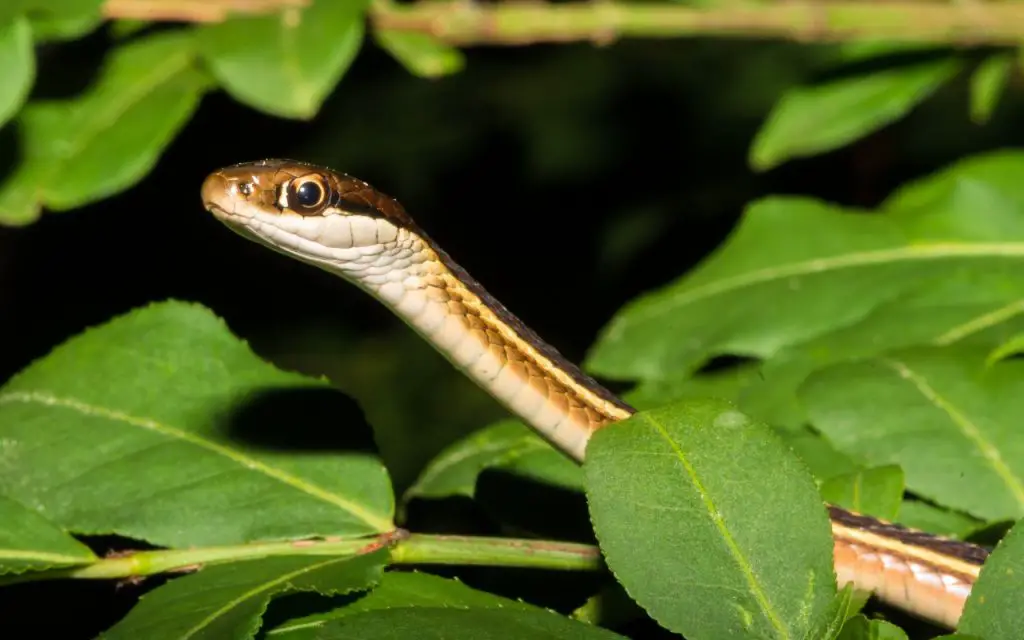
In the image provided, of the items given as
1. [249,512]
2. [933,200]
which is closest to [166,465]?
[249,512]

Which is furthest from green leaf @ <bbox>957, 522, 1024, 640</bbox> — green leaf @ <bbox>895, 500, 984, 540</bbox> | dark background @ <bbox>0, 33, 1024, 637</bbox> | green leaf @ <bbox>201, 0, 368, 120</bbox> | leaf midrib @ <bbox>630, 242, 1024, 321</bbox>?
dark background @ <bbox>0, 33, 1024, 637</bbox>

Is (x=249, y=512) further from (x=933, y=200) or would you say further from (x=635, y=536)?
(x=933, y=200)

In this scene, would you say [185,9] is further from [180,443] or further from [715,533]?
[715,533]

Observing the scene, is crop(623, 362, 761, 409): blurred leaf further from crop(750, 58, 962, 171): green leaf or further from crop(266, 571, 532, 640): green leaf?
crop(266, 571, 532, 640): green leaf

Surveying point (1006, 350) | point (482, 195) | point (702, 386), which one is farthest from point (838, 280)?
point (482, 195)

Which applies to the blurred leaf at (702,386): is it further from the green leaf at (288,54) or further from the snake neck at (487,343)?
the green leaf at (288,54)

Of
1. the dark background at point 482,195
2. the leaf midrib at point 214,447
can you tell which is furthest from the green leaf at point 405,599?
the dark background at point 482,195

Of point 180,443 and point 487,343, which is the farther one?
point 487,343
